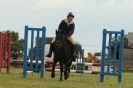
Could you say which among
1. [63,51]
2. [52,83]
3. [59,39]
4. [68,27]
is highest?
[68,27]

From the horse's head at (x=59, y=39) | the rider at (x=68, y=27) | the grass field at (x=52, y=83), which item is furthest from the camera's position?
the rider at (x=68, y=27)

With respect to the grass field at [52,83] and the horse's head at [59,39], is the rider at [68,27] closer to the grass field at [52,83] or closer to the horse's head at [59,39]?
the horse's head at [59,39]

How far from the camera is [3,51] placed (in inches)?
1042

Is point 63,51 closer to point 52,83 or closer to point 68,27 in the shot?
point 68,27

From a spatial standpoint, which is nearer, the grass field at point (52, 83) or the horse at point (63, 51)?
the grass field at point (52, 83)

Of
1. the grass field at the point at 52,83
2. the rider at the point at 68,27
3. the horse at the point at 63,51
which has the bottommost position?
the grass field at the point at 52,83

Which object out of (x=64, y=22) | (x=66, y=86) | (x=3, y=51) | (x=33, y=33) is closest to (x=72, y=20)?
(x=64, y=22)

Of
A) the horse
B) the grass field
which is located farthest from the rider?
the grass field

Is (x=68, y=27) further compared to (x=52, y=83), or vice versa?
(x=68, y=27)

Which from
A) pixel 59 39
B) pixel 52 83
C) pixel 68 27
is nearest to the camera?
pixel 52 83

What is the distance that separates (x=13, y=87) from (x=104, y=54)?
5572 mm

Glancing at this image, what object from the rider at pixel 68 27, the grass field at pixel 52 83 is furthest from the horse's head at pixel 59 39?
the grass field at pixel 52 83

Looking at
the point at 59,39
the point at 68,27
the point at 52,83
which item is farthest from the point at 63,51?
the point at 52,83

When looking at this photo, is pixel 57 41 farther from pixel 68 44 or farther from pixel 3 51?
pixel 3 51
